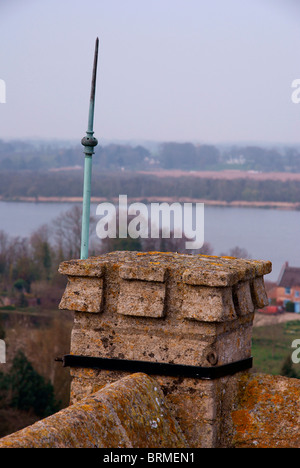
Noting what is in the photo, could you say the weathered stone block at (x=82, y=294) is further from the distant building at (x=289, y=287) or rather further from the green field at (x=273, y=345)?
the distant building at (x=289, y=287)

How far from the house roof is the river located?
12.7 meters

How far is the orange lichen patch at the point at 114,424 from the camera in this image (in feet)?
10.5

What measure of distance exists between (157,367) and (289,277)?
73294mm

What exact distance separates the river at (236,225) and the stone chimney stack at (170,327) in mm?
87221

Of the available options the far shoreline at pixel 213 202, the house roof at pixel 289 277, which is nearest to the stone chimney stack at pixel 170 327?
the house roof at pixel 289 277

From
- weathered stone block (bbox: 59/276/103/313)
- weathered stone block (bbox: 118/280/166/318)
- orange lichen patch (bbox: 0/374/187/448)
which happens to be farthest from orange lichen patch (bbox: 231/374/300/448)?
weathered stone block (bbox: 59/276/103/313)

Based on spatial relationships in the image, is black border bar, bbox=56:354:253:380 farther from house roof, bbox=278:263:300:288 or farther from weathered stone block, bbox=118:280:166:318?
house roof, bbox=278:263:300:288

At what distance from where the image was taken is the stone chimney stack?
4156 mm

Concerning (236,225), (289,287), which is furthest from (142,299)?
(236,225)

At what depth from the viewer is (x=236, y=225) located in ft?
390

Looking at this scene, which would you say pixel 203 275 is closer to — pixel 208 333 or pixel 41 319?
pixel 208 333

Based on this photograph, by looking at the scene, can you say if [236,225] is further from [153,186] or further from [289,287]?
[289,287]
